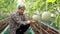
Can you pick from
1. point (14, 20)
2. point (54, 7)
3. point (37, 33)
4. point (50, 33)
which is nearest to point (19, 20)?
point (14, 20)

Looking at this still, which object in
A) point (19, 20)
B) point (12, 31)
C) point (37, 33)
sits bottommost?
point (37, 33)

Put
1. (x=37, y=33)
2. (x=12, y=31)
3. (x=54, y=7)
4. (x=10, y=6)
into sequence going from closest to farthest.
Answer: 1. (x=54, y=7)
2. (x=12, y=31)
3. (x=37, y=33)
4. (x=10, y=6)

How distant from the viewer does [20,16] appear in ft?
13.5

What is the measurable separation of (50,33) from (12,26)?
6.65 feet

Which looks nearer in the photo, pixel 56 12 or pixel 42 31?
pixel 56 12

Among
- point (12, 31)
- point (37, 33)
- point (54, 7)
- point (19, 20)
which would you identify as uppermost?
point (54, 7)

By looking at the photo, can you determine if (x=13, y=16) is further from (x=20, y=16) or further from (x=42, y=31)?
(x=42, y=31)

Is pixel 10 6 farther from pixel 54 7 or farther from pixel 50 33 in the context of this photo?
pixel 54 7

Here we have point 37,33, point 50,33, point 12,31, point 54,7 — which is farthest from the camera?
point 37,33

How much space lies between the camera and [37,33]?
6.70 metres

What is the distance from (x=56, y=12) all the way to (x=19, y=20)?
26.8 inches

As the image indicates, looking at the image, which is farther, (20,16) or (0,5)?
(0,5)

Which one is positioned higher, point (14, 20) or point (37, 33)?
point (14, 20)

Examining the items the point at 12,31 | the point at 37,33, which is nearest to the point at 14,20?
the point at 12,31
